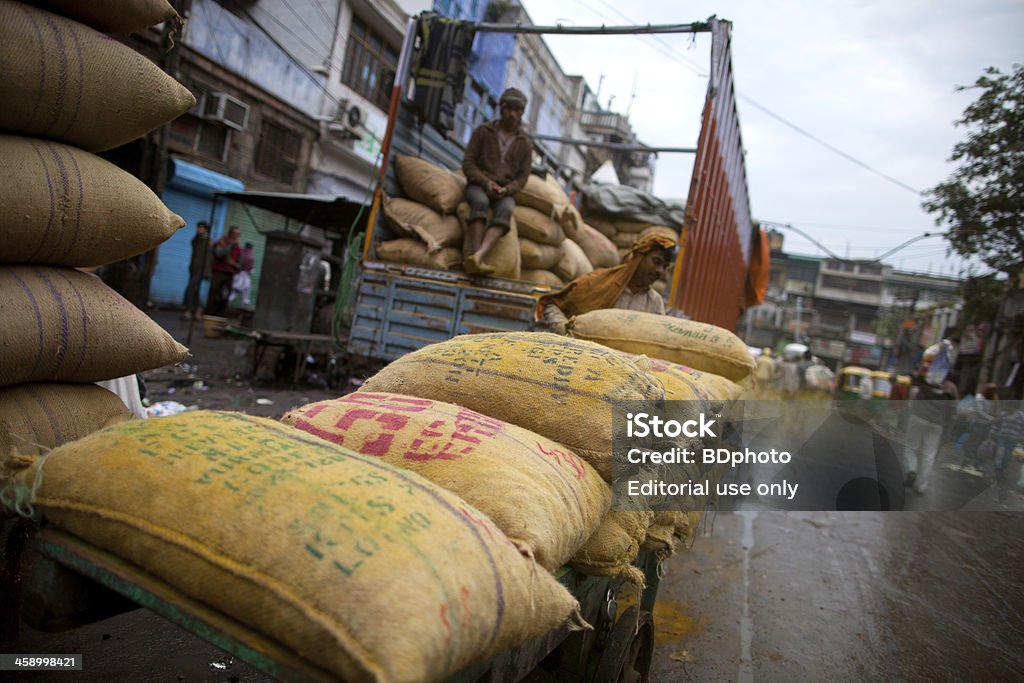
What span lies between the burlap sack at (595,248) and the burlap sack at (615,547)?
5.06 metres

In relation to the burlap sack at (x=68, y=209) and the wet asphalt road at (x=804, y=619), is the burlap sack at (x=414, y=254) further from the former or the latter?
the burlap sack at (x=68, y=209)

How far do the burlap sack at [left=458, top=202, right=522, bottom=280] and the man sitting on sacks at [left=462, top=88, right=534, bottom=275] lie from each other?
0.18ft

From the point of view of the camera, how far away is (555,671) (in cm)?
182

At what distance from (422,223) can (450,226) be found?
22cm

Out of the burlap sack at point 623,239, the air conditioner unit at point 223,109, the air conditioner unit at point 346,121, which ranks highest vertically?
the air conditioner unit at point 346,121

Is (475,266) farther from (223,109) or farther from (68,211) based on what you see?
(223,109)

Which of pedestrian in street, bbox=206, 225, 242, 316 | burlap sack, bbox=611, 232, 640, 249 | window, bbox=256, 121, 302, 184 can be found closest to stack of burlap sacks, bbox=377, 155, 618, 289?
burlap sack, bbox=611, 232, 640, 249

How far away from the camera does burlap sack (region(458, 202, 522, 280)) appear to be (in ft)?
16.4

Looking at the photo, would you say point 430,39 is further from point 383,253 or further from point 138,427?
point 138,427

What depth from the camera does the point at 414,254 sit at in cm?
492

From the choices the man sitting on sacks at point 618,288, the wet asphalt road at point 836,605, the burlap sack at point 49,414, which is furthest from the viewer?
the man sitting on sacks at point 618,288

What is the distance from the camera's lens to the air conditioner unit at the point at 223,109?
1157 cm

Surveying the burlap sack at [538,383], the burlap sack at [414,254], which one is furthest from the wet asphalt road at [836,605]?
the burlap sack at [414,254]

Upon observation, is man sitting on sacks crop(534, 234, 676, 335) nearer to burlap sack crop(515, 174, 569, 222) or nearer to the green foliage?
burlap sack crop(515, 174, 569, 222)
